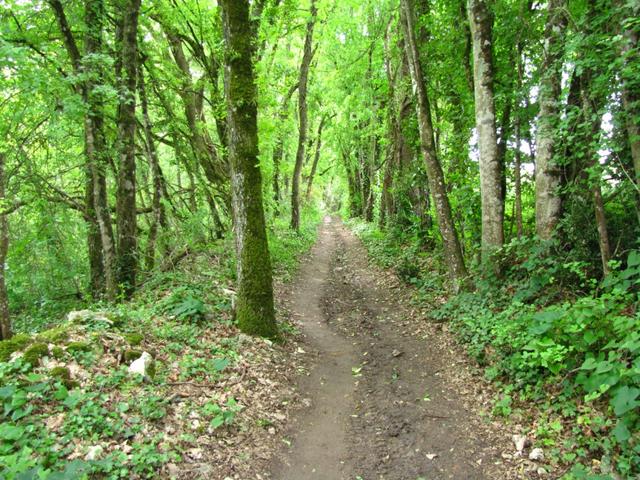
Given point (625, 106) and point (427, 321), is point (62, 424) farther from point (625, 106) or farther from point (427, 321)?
point (625, 106)

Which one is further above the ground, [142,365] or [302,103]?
[302,103]

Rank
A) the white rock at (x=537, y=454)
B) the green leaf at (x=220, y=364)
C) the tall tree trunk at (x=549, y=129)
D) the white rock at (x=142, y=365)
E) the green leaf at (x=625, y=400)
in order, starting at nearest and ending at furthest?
the green leaf at (x=625, y=400)
the white rock at (x=537, y=454)
the white rock at (x=142, y=365)
the green leaf at (x=220, y=364)
the tall tree trunk at (x=549, y=129)

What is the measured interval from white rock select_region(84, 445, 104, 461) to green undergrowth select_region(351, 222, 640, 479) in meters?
4.67

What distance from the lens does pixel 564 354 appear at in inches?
194

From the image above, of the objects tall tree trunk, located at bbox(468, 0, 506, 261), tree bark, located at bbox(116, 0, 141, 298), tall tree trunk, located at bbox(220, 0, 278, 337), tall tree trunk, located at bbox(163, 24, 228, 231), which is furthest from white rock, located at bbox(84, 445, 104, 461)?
tall tree trunk, located at bbox(163, 24, 228, 231)

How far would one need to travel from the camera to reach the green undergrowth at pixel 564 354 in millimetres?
3891

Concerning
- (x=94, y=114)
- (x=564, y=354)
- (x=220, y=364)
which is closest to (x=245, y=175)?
(x=220, y=364)

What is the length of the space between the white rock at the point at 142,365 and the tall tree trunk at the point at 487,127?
6351 millimetres

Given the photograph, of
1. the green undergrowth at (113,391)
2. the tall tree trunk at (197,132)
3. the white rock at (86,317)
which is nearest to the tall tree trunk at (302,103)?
the tall tree trunk at (197,132)

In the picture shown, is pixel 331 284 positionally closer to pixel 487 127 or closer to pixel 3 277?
pixel 487 127

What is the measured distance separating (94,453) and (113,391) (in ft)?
3.16

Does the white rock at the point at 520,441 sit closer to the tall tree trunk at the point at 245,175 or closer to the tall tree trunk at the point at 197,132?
the tall tree trunk at the point at 245,175

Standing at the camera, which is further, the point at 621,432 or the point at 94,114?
the point at 94,114

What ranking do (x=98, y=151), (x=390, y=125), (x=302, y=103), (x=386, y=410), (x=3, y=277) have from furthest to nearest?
(x=302, y=103), (x=390, y=125), (x=98, y=151), (x=3, y=277), (x=386, y=410)
